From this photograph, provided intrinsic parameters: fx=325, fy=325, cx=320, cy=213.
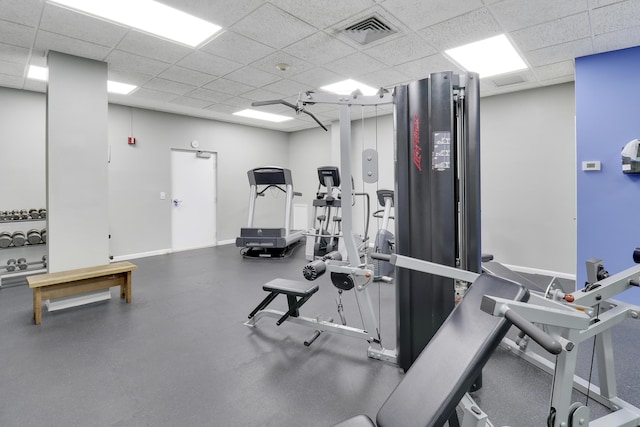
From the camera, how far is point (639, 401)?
1885 mm

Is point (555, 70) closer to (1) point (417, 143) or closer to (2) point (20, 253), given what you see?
(1) point (417, 143)

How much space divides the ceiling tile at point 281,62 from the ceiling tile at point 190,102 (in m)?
1.93

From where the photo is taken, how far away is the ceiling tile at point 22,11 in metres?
2.53

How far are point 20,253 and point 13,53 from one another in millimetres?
2777

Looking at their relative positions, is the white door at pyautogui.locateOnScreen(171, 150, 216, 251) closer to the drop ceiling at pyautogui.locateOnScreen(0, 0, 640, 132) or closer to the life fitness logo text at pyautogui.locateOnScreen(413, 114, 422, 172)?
the drop ceiling at pyautogui.locateOnScreen(0, 0, 640, 132)

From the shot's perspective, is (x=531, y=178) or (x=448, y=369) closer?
(x=448, y=369)

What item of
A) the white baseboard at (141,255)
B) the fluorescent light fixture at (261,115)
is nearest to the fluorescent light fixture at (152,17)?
the fluorescent light fixture at (261,115)

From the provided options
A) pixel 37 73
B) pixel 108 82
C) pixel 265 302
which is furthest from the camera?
pixel 108 82

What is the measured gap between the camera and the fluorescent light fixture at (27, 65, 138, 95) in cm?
393

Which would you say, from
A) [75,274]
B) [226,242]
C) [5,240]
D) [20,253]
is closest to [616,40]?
[75,274]

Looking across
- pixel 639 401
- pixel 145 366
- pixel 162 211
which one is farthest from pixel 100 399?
pixel 162 211

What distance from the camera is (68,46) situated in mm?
3266

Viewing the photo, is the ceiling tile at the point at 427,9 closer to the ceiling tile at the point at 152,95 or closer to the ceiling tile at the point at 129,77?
the ceiling tile at the point at 129,77

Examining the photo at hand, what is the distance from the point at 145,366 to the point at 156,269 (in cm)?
301
